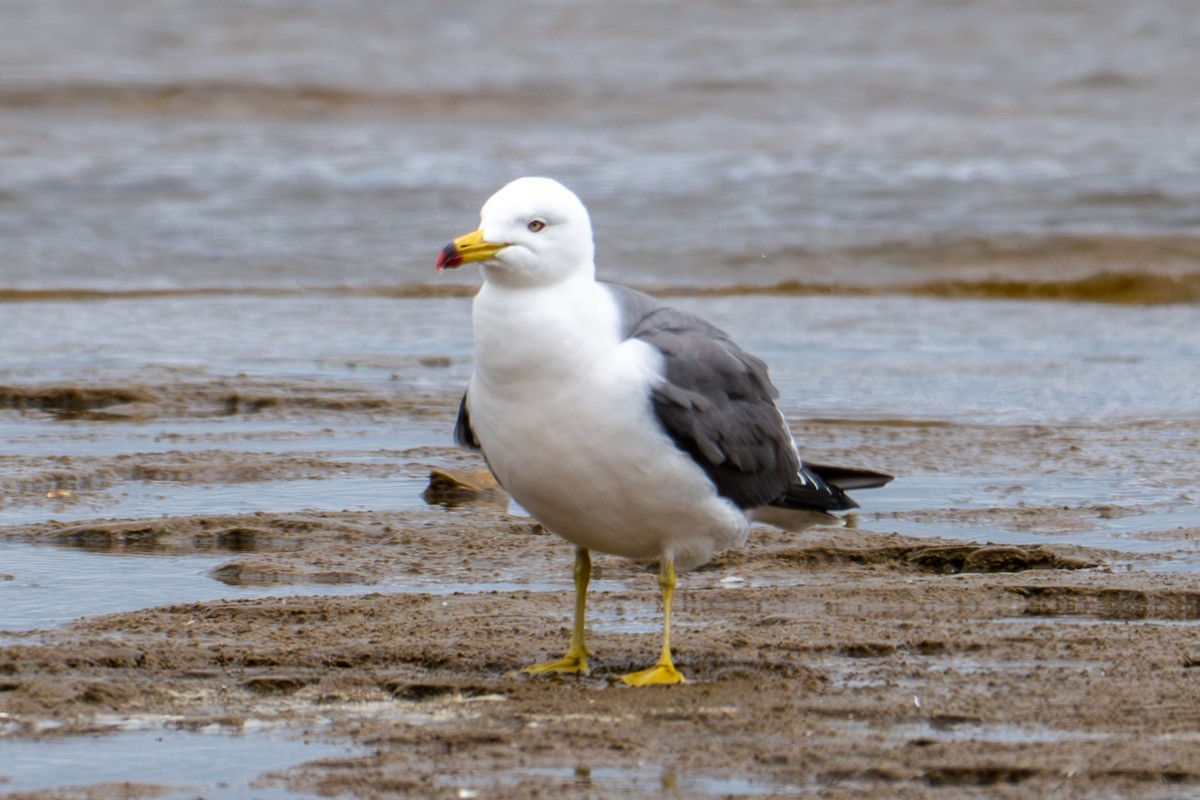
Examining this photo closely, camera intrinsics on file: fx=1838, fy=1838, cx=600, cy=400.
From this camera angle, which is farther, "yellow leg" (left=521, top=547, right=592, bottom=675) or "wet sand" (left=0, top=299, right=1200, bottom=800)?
"yellow leg" (left=521, top=547, right=592, bottom=675)

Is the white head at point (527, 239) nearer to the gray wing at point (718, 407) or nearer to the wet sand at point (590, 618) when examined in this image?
the gray wing at point (718, 407)

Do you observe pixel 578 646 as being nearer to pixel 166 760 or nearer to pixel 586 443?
pixel 586 443

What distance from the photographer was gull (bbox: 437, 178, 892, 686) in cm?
390

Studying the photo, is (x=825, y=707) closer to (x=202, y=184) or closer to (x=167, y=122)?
(x=202, y=184)

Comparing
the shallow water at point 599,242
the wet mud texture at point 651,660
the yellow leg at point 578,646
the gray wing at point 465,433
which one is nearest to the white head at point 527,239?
the gray wing at point 465,433

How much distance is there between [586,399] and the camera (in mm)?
3904

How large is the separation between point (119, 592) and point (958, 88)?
14.4 metres

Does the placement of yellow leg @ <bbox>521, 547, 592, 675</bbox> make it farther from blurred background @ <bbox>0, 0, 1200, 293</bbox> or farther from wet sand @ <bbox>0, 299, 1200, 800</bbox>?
blurred background @ <bbox>0, 0, 1200, 293</bbox>

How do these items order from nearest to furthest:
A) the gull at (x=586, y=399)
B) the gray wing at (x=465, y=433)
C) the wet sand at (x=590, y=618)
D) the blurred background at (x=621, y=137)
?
1. the wet sand at (x=590, y=618)
2. the gull at (x=586, y=399)
3. the gray wing at (x=465, y=433)
4. the blurred background at (x=621, y=137)

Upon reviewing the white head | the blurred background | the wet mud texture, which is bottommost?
the wet mud texture

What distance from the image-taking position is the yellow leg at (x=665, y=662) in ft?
13.0

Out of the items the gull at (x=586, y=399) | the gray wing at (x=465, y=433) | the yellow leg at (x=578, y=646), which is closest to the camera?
the gull at (x=586, y=399)

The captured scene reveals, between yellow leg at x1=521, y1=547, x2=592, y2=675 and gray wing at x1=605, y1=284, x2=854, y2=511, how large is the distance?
38 cm

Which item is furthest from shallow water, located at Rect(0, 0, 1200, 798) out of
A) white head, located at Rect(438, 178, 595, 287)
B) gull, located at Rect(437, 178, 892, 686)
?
white head, located at Rect(438, 178, 595, 287)
